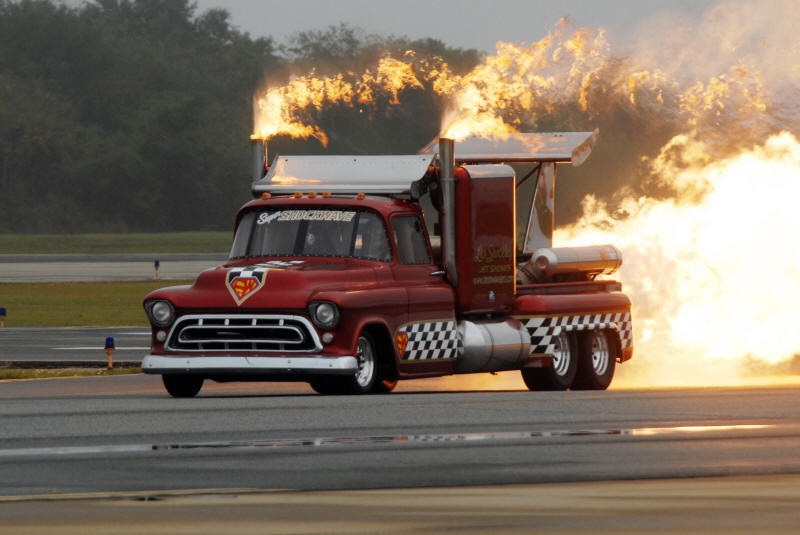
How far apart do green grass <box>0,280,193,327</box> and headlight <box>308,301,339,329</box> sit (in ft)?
80.1

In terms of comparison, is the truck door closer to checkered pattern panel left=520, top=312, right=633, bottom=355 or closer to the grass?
checkered pattern panel left=520, top=312, right=633, bottom=355

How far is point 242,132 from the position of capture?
337 feet

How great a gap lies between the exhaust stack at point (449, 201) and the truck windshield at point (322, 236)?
96cm

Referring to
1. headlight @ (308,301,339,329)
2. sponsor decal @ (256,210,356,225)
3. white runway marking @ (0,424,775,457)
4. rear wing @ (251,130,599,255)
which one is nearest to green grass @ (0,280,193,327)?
rear wing @ (251,130,599,255)

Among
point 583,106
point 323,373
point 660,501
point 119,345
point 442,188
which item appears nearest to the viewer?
point 660,501

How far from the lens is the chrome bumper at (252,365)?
1593 centimetres

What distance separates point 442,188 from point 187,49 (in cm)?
11492

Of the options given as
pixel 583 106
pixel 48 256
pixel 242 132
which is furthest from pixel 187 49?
pixel 583 106

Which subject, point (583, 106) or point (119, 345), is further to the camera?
point (119, 345)

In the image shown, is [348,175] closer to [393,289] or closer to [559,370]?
[393,289]

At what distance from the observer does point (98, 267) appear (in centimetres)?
6969

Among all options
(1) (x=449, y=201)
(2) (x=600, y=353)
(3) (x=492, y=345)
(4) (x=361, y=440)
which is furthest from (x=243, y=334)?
(2) (x=600, y=353)

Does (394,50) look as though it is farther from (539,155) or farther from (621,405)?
(621,405)

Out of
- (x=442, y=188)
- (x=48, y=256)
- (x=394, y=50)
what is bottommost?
(x=48, y=256)
